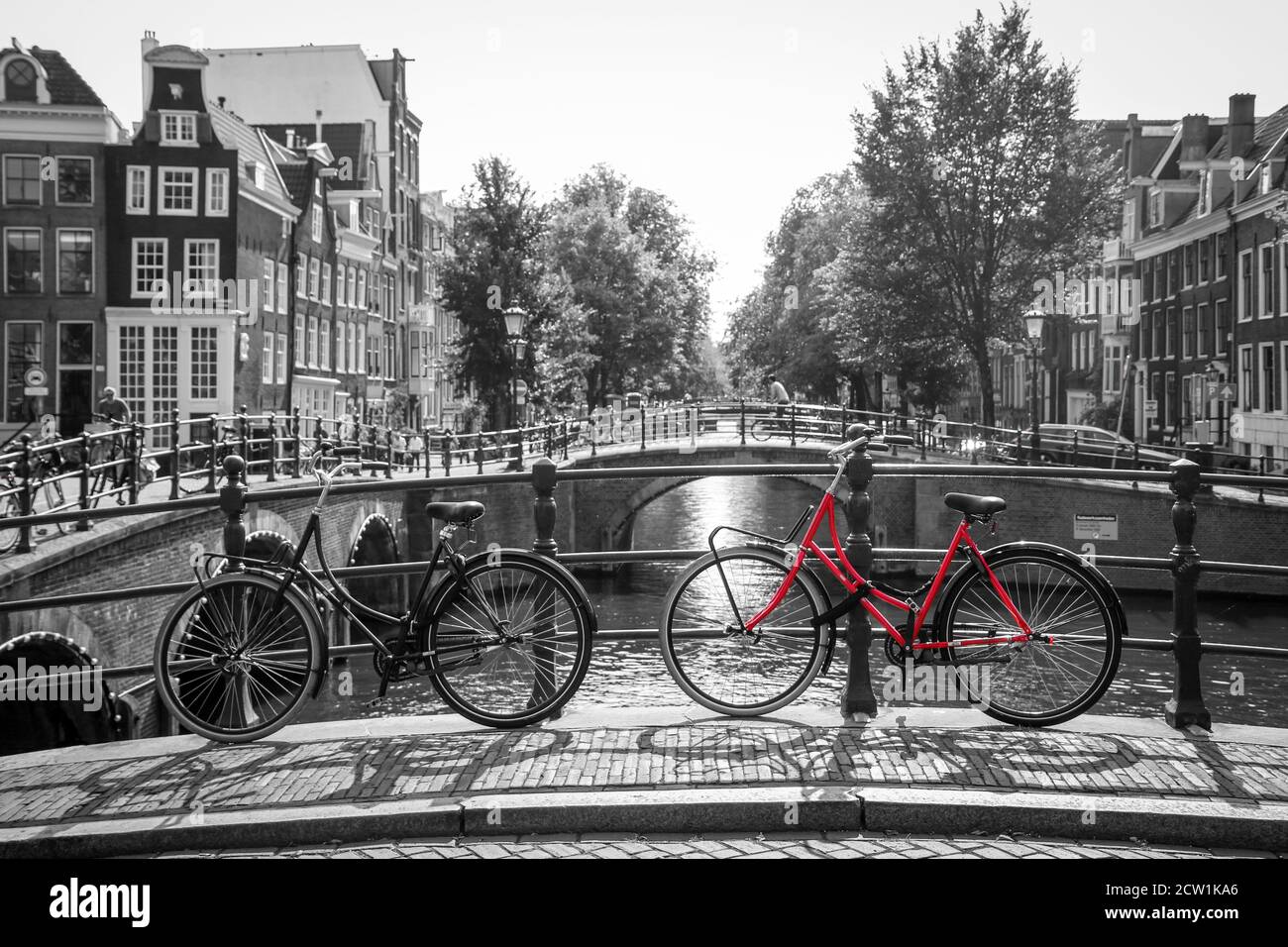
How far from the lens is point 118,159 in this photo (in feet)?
123

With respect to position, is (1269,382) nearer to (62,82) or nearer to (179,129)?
(179,129)

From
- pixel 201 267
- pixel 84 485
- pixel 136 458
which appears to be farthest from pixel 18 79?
pixel 84 485

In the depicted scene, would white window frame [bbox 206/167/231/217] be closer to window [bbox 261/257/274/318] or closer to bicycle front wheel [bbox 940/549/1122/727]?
window [bbox 261/257/274/318]

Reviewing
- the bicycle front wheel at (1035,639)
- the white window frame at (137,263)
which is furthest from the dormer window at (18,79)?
the bicycle front wheel at (1035,639)

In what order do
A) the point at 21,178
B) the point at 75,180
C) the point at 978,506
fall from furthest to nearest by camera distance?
the point at 75,180
the point at 21,178
the point at 978,506

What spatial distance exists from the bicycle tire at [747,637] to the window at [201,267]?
35.1m

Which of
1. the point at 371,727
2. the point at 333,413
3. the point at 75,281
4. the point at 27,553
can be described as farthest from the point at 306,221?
the point at 371,727

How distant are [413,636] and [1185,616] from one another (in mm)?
3310

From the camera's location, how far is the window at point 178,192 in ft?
125

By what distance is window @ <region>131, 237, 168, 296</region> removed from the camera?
37906 mm

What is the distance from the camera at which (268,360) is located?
43688 mm

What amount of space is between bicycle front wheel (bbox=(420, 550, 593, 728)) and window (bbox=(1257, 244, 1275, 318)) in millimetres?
37279

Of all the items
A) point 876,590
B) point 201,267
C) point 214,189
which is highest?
point 214,189

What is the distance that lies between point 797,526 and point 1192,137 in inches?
1909
